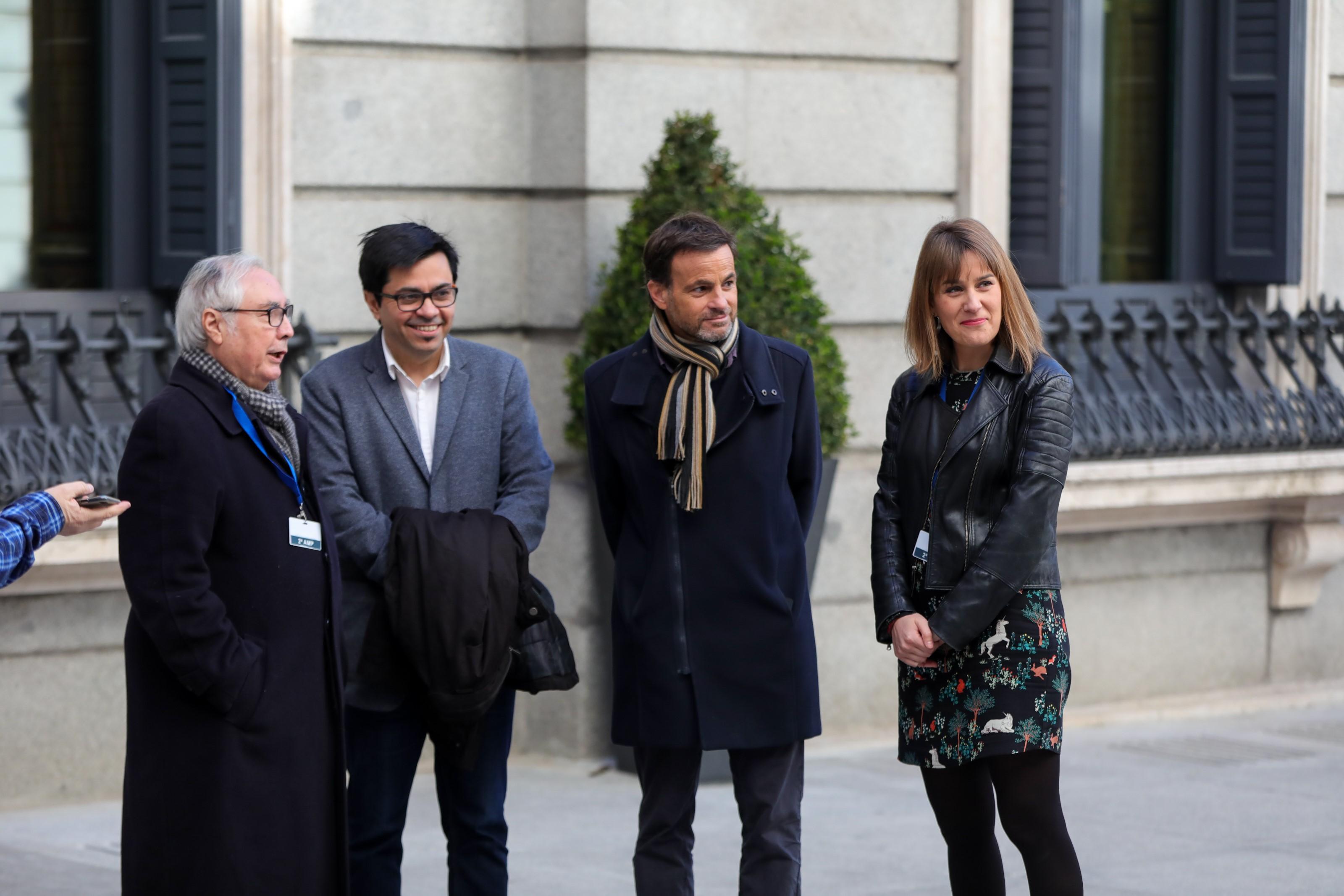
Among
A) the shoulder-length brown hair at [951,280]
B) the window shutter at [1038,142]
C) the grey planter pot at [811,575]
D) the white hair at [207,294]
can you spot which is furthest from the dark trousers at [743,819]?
the window shutter at [1038,142]

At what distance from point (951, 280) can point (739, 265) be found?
9.10 feet

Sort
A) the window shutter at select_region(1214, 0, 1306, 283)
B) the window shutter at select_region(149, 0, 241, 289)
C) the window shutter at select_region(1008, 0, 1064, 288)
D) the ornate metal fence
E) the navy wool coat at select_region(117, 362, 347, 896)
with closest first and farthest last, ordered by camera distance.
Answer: the navy wool coat at select_region(117, 362, 347, 896) → the ornate metal fence → the window shutter at select_region(149, 0, 241, 289) → the window shutter at select_region(1008, 0, 1064, 288) → the window shutter at select_region(1214, 0, 1306, 283)

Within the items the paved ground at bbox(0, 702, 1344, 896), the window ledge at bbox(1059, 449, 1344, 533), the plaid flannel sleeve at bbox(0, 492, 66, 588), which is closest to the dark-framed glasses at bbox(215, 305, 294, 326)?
the plaid flannel sleeve at bbox(0, 492, 66, 588)

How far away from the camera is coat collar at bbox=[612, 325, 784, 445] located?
477 cm

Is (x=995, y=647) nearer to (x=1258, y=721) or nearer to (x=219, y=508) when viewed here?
(x=219, y=508)

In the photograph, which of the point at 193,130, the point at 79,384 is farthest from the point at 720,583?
the point at 193,130

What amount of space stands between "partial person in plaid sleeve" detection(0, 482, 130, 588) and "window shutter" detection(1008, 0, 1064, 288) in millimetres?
5714

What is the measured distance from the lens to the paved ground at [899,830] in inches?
242

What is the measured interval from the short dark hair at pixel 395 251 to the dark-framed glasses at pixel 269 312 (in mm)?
436

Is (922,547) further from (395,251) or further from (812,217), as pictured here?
(812,217)

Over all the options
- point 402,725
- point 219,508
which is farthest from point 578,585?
point 219,508

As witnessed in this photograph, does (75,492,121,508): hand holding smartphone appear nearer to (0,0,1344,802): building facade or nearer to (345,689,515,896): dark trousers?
(345,689,515,896): dark trousers

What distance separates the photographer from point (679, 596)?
15.5ft

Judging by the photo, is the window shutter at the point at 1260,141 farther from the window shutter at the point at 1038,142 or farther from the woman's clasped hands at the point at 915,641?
the woman's clasped hands at the point at 915,641
